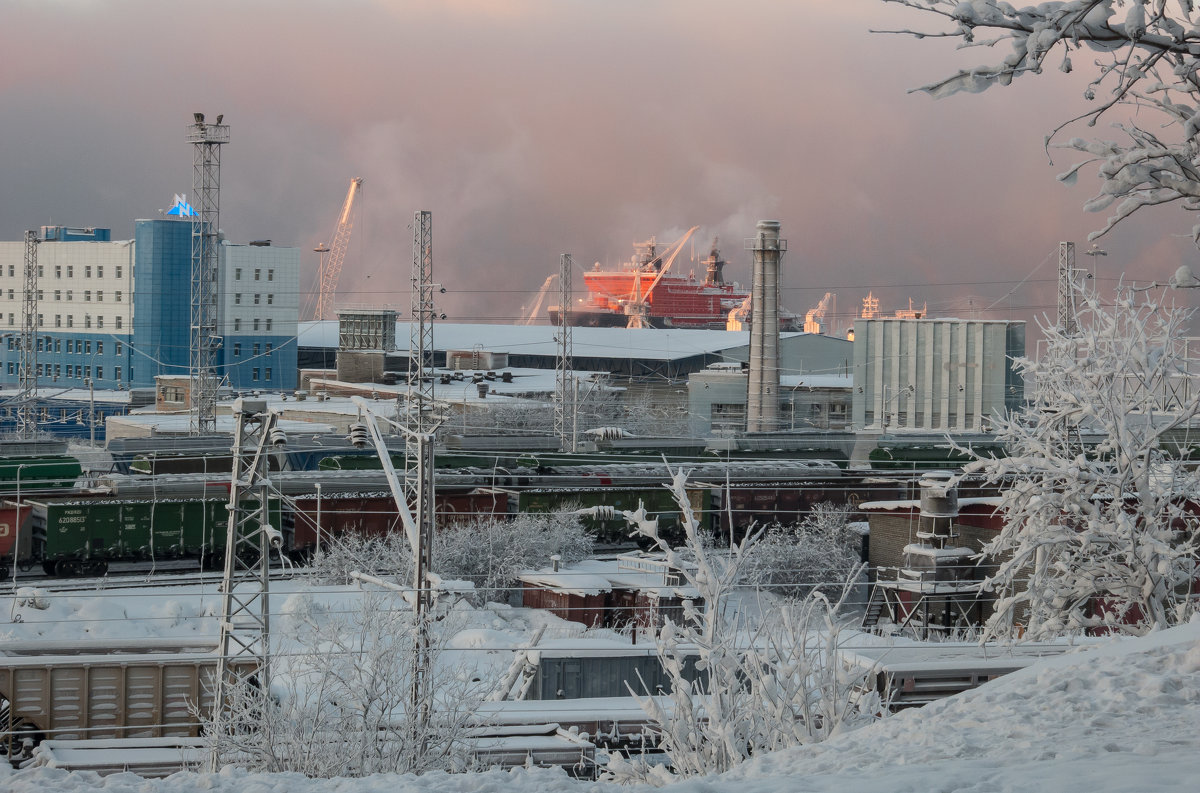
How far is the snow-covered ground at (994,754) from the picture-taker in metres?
4.11

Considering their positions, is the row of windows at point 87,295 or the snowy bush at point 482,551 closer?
the snowy bush at point 482,551

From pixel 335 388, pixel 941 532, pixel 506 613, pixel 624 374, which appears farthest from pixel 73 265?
pixel 941 532

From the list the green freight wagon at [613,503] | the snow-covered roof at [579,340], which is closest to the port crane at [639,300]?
the snow-covered roof at [579,340]

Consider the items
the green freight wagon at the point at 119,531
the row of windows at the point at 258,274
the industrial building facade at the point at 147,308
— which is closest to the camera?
the green freight wagon at the point at 119,531

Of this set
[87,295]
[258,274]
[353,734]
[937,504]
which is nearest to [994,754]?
[353,734]

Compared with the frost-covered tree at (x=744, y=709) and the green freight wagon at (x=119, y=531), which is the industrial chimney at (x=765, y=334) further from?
the frost-covered tree at (x=744, y=709)

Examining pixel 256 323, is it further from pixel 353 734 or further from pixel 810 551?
pixel 353 734

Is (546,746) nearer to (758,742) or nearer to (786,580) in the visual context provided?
(758,742)

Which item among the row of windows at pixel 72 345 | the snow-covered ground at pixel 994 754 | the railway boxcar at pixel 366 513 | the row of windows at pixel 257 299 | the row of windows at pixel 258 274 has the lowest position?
the railway boxcar at pixel 366 513

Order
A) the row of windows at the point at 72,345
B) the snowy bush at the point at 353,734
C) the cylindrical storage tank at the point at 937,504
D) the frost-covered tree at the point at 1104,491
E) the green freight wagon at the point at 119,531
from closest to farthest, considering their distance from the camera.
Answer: the snowy bush at the point at 353,734 < the frost-covered tree at the point at 1104,491 < the cylindrical storage tank at the point at 937,504 < the green freight wagon at the point at 119,531 < the row of windows at the point at 72,345

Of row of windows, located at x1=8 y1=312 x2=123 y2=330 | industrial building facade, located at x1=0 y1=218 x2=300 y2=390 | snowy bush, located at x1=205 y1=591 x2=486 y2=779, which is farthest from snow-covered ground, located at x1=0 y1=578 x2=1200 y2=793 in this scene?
row of windows, located at x1=8 y1=312 x2=123 y2=330

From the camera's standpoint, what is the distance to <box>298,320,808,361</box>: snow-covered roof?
6378 cm

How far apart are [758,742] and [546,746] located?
4.28 metres

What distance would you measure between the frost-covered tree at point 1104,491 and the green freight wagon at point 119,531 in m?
13.5
